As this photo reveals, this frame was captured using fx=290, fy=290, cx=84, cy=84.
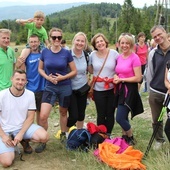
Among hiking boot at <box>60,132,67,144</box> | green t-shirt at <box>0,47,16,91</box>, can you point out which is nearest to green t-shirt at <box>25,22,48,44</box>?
green t-shirt at <box>0,47,16,91</box>

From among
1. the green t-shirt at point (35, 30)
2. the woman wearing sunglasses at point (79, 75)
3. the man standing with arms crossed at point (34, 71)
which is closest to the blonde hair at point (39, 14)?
the green t-shirt at point (35, 30)

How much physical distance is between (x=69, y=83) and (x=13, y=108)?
1034 millimetres

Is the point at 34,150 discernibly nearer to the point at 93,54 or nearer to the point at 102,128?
the point at 102,128

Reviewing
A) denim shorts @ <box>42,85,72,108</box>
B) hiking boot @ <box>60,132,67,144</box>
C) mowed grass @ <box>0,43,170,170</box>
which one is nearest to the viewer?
mowed grass @ <box>0,43,170,170</box>

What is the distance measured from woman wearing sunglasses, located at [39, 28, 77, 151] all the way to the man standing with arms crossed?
25 cm

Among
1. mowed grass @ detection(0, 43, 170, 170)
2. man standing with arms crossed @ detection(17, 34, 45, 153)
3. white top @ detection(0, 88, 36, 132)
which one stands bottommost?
mowed grass @ detection(0, 43, 170, 170)

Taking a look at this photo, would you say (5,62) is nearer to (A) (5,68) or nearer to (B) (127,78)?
(A) (5,68)

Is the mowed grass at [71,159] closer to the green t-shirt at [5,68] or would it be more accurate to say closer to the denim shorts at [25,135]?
the denim shorts at [25,135]

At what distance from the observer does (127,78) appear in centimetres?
478

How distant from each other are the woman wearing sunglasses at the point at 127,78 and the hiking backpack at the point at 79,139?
0.65 metres

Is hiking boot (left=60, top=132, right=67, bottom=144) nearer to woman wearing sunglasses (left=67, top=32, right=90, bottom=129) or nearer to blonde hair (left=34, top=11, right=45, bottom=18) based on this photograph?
woman wearing sunglasses (left=67, top=32, right=90, bottom=129)

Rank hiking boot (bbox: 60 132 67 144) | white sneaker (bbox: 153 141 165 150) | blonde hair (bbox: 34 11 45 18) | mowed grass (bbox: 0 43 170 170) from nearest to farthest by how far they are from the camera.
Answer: mowed grass (bbox: 0 43 170 170)
white sneaker (bbox: 153 141 165 150)
hiking boot (bbox: 60 132 67 144)
blonde hair (bbox: 34 11 45 18)

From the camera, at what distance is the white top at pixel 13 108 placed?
479 centimetres

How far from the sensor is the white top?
4785 millimetres
